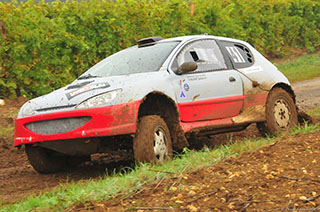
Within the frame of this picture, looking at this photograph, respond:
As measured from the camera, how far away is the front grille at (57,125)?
614cm

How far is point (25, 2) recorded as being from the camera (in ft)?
44.5

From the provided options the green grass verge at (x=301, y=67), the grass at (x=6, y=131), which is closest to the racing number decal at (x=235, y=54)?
the grass at (x=6, y=131)

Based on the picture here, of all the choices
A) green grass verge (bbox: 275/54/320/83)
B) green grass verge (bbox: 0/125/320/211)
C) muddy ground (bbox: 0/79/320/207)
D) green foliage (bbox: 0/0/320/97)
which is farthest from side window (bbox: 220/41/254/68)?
green grass verge (bbox: 275/54/320/83)

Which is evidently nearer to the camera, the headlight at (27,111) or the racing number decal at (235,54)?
the headlight at (27,111)

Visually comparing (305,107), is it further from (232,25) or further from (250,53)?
(232,25)

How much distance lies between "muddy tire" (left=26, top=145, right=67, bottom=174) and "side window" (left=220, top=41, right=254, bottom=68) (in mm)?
3003

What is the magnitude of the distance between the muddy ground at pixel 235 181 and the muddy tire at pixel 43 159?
0.34 ft

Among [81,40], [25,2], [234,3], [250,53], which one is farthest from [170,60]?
[234,3]

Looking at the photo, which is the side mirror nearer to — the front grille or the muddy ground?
the muddy ground

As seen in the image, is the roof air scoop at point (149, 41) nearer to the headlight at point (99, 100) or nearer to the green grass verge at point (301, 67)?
the headlight at point (99, 100)

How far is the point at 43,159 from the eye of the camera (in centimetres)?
695

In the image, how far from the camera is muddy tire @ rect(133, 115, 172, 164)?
617cm

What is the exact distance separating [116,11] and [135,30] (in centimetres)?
96

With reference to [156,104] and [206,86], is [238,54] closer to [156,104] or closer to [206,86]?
[206,86]
